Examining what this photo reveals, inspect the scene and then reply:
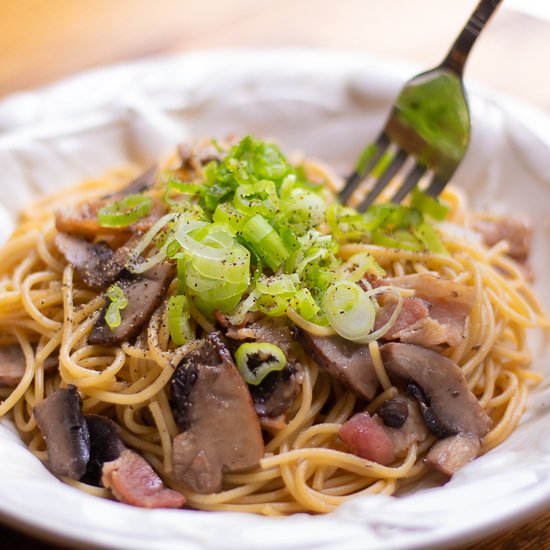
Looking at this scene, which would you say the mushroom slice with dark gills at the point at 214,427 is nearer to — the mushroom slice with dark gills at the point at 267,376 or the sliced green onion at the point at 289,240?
the mushroom slice with dark gills at the point at 267,376

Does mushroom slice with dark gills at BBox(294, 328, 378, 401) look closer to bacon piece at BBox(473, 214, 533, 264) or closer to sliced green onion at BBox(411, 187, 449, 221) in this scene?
sliced green onion at BBox(411, 187, 449, 221)

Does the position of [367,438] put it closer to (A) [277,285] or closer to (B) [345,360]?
(B) [345,360]

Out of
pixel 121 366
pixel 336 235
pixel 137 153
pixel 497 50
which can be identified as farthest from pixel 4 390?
pixel 497 50

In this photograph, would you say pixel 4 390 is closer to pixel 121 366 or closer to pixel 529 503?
pixel 121 366

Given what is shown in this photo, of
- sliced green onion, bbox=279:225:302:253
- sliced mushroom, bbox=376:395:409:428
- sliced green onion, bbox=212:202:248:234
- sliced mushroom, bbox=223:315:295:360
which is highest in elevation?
sliced green onion, bbox=212:202:248:234

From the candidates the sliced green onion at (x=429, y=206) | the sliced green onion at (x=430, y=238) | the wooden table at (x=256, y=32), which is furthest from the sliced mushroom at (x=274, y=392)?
the wooden table at (x=256, y=32)

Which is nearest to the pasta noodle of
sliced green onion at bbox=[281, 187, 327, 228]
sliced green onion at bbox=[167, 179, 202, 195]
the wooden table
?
sliced green onion at bbox=[281, 187, 327, 228]
